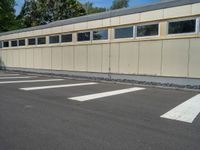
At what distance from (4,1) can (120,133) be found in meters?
31.1

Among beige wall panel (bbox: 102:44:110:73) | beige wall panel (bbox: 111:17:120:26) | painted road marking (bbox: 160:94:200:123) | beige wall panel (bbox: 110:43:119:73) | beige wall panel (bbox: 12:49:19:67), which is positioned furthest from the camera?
beige wall panel (bbox: 12:49:19:67)

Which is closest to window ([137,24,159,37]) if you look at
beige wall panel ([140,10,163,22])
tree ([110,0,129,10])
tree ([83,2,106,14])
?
beige wall panel ([140,10,163,22])

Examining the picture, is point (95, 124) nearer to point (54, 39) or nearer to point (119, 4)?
point (54, 39)

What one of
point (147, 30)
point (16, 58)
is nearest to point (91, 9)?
point (16, 58)

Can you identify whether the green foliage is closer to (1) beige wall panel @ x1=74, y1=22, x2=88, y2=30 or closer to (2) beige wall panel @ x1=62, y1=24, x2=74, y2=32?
(2) beige wall panel @ x1=62, y1=24, x2=74, y2=32

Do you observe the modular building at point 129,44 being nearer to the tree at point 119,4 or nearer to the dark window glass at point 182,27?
the dark window glass at point 182,27

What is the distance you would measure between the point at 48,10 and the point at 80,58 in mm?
23412

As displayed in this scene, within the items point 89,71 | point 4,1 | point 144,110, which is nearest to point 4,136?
point 144,110

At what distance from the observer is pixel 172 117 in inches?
202

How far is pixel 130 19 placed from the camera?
1155 cm

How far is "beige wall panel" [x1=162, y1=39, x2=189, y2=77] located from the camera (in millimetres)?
9859

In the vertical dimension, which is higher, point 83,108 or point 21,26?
point 21,26

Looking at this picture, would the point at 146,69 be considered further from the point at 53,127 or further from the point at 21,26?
the point at 21,26

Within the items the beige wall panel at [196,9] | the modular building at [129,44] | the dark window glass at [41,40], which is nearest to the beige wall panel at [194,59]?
the modular building at [129,44]
